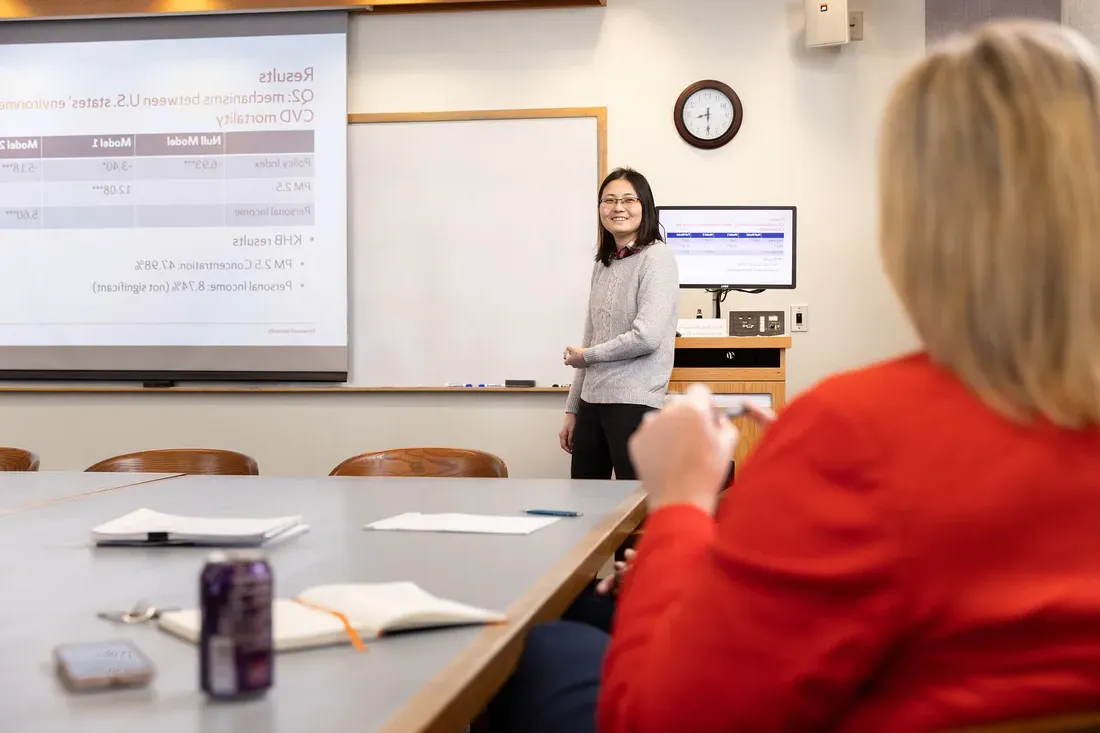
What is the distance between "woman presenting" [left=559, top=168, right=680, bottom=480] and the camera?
3.56 meters

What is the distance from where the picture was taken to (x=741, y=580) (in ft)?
2.40

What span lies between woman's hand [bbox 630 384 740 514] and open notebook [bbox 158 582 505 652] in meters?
0.31

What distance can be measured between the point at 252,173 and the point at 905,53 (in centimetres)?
294

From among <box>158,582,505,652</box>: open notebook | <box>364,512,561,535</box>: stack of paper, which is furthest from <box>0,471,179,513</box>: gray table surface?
<box>158,582,505,652</box>: open notebook

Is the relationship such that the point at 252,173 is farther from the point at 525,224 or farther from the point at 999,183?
the point at 999,183

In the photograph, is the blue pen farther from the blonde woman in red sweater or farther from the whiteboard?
the whiteboard

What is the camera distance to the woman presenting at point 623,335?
356cm

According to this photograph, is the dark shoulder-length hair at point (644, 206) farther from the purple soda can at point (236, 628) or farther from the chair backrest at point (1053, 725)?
the chair backrest at point (1053, 725)

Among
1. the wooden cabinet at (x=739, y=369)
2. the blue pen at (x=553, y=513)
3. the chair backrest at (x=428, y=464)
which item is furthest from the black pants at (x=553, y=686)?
the wooden cabinet at (x=739, y=369)

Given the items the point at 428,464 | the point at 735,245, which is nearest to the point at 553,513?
the point at 428,464

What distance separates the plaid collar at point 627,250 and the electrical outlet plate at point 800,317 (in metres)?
1.27

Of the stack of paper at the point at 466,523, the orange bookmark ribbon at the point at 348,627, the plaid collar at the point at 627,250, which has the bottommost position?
the stack of paper at the point at 466,523

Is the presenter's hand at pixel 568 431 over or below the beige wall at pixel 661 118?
below

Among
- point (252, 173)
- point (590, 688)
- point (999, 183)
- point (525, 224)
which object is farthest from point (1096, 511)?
point (252, 173)
